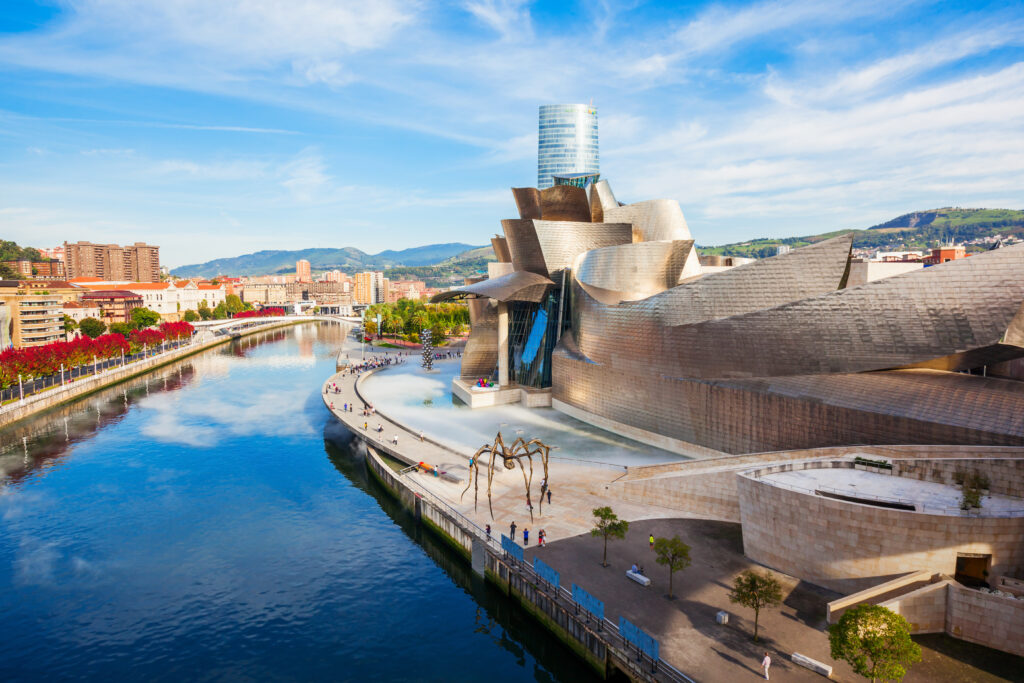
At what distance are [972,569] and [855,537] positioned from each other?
326 centimetres

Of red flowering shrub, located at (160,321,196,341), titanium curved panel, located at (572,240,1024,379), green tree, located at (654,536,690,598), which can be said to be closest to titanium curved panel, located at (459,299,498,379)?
titanium curved panel, located at (572,240,1024,379)

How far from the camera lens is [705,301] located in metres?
30.2

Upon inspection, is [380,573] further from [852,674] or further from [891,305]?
[891,305]

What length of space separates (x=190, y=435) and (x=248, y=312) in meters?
147

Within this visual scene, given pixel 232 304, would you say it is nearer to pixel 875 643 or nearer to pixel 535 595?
pixel 535 595

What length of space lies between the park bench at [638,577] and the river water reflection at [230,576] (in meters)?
3.20

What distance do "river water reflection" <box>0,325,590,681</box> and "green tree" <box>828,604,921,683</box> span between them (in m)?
7.77

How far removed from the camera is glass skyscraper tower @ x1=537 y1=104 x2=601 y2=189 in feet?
568

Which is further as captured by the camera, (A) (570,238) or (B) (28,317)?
(B) (28,317)

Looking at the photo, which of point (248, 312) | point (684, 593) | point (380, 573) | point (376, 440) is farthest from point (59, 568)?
point (248, 312)

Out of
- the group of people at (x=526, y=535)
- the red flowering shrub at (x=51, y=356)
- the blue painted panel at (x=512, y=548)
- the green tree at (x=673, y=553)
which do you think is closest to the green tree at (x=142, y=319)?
the red flowering shrub at (x=51, y=356)

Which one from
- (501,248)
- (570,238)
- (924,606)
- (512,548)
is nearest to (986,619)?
(924,606)

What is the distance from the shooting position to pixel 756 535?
2086cm

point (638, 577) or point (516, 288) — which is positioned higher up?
point (516, 288)
